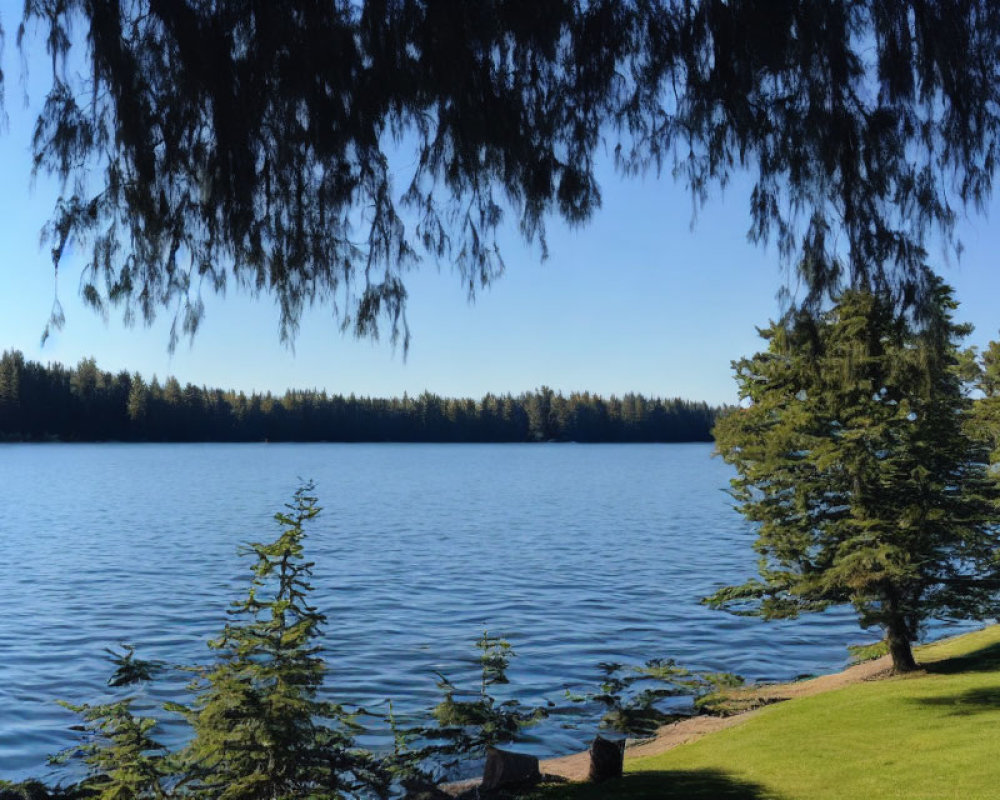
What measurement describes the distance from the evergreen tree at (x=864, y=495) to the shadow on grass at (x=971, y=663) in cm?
69

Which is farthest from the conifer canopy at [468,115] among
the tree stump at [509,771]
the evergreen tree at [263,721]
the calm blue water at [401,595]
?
the calm blue water at [401,595]

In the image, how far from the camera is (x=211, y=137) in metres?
4.68

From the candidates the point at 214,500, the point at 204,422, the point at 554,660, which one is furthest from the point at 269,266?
the point at 204,422

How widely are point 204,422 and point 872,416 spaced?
7639 inches

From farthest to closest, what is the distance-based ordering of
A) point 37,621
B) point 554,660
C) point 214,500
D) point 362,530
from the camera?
point 214,500 → point 362,530 → point 37,621 → point 554,660

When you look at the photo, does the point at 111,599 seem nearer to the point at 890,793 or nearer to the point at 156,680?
the point at 156,680

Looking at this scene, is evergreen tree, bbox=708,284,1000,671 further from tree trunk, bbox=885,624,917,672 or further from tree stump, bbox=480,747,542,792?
tree stump, bbox=480,747,542,792

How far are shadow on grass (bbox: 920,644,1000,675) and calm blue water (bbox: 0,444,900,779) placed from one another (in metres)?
3.76

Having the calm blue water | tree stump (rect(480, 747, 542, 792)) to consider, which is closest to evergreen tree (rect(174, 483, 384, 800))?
tree stump (rect(480, 747, 542, 792))

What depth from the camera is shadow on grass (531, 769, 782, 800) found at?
1021 centimetres

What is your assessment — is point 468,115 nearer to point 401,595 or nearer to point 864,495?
point 864,495

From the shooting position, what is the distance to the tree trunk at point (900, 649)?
18.1 metres

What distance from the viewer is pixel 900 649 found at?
18312mm

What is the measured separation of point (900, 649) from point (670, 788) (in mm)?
9926
